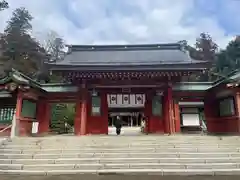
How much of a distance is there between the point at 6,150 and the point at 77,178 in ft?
14.5

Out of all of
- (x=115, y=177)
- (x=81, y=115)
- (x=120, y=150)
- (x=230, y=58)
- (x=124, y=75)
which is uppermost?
(x=230, y=58)

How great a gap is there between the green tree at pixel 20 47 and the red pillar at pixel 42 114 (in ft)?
94.7

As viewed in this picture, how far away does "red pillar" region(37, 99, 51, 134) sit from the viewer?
15659 mm

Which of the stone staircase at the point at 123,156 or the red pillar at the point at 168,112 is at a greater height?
the red pillar at the point at 168,112

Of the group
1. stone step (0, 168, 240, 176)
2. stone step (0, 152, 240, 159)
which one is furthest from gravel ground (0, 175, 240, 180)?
stone step (0, 152, 240, 159)

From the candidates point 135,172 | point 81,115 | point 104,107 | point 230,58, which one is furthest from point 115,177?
point 230,58

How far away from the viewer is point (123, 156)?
901cm

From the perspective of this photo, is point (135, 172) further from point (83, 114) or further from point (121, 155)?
point (83, 114)

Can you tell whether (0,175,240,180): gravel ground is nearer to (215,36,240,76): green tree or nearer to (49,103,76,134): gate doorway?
(49,103,76,134): gate doorway

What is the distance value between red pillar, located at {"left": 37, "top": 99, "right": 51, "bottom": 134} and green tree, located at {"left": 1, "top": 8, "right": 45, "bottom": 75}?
2886 cm

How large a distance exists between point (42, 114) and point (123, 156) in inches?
343

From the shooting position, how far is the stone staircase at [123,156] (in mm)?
7816

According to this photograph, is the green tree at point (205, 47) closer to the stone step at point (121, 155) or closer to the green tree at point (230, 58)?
the green tree at point (230, 58)

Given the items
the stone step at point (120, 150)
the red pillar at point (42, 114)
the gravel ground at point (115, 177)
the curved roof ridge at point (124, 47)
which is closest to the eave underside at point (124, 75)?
the red pillar at point (42, 114)
